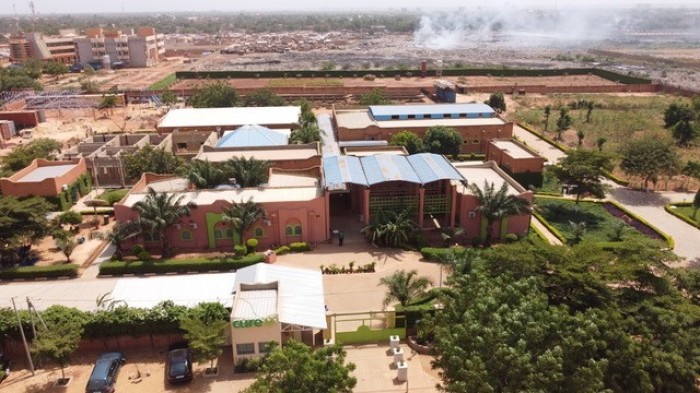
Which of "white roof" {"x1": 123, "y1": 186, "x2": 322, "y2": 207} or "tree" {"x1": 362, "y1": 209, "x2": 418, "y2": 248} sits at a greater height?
"white roof" {"x1": 123, "y1": 186, "x2": 322, "y2": 207}

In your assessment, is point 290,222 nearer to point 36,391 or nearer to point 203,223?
point 203,223

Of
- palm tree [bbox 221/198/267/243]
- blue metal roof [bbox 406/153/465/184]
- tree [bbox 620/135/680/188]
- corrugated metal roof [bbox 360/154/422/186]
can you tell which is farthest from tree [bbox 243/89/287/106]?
tree [bbox 620/135/680/188]

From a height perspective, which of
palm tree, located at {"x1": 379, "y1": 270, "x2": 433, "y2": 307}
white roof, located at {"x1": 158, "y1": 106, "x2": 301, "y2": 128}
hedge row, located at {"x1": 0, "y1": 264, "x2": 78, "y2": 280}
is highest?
white roof, located at {"x1": 158, "y1": 106, "x2": 301, "y2": 128}

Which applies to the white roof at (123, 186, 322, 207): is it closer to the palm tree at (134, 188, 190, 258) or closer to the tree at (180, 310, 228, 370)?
the palm tree at (134, 188, 190, 258)

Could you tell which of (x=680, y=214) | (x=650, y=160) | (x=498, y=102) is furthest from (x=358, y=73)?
(x=680, y=214)

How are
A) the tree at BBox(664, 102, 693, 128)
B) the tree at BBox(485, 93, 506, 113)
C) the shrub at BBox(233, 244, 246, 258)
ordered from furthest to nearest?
the tree at BBox(485, 93, 506, 113) < the tree at BBox(664, 102, 693, 128) < the shrub at BBox(233, 244, 246, 258)

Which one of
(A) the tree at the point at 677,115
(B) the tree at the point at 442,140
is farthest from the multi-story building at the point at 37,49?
(A) the tree at the point at 677,115
